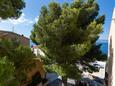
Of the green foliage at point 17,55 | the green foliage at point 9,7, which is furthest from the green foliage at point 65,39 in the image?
the green foliage at point 9,7

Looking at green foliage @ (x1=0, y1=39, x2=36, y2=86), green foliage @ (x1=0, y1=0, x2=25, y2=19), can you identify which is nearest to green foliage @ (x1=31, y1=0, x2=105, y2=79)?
green foliage @ (x1=0, y1=39, x2=36, y2=86)

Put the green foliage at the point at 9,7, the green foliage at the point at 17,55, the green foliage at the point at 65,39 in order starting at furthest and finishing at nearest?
the green foliage at the point at 65,39 → the green foliage at the point at 17,55 → the green foliage at the point at 9,7

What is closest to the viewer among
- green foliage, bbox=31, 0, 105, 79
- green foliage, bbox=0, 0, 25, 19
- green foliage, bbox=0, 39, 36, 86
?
green foliage, bbox=0, 0, 25, 19

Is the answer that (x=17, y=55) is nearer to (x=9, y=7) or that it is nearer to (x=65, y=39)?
(x=9, y=7)

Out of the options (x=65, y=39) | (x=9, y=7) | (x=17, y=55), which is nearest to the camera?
(x=9, y=7)

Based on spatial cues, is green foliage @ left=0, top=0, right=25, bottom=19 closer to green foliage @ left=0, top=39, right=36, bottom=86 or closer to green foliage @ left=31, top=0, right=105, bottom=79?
green foliage @ left=0, top=39, right=36, bottom=86

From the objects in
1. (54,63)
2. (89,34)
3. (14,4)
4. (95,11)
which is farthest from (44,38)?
(14,4)

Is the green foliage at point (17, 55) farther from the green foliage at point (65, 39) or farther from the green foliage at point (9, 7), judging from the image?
the green foliage at point (65, 39)

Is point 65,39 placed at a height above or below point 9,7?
below

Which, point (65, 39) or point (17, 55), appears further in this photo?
point (65, 39)

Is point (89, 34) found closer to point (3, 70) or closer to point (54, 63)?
point (54, 63)

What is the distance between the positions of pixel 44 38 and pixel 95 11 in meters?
8.15

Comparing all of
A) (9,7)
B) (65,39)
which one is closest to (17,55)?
(9,7)

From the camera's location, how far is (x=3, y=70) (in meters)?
5.74
